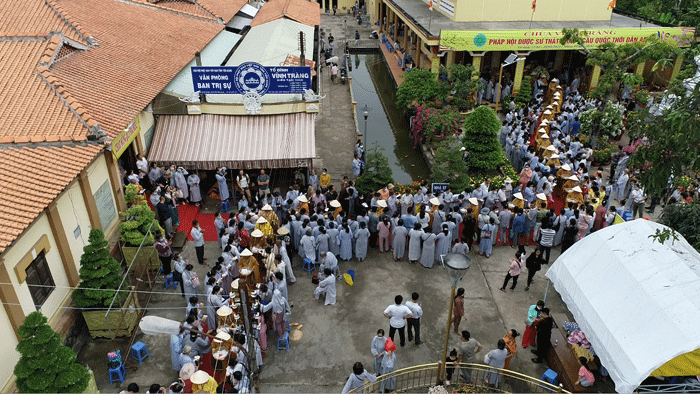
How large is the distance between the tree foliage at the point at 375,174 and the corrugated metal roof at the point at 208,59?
252 inches

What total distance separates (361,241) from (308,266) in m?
1.47

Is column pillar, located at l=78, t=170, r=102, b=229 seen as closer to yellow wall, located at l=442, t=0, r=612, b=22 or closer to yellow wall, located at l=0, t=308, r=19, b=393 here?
yellow wall, located at l=0, t=308, r=19, b=393

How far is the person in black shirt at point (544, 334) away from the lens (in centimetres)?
929

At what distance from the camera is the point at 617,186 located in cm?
1549

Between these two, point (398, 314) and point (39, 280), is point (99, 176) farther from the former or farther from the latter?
point (398, 314)

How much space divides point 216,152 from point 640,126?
1119 centimetres

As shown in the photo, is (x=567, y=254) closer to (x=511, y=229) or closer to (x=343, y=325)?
(x=511, y=229)

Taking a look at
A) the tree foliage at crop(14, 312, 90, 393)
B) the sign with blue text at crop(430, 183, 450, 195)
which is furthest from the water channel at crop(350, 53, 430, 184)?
the tree foliage at crop(14, 312, 90, 393)

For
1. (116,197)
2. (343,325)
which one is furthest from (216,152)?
(343,325)

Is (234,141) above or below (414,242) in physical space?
above

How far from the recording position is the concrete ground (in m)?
9.63

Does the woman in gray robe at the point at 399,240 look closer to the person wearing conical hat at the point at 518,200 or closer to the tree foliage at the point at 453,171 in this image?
the tree foliage at the point at 453,171

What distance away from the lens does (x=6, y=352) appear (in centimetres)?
866

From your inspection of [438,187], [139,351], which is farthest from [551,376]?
[139,351]
